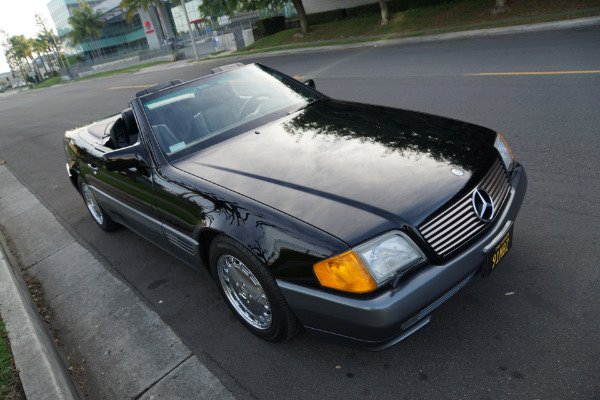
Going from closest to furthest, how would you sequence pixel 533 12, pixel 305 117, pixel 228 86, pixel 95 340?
pixel 95 340 → pixel 305 117 → pixel 228 86 → pixel 533 12

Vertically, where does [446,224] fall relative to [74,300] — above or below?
above

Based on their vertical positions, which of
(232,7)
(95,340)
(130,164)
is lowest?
(95,340)

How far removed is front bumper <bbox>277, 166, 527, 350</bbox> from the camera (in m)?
2.09

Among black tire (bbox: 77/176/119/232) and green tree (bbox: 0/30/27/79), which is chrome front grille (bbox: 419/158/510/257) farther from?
green tree (bbox: 0/30/27/79)

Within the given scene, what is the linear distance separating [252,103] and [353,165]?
1.54 metres

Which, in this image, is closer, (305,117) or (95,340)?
(95,340)

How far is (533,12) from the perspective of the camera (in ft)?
49.9

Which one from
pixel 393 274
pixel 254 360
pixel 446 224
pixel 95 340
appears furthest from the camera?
pixel 95 340

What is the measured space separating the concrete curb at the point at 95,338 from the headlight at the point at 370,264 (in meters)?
1.05

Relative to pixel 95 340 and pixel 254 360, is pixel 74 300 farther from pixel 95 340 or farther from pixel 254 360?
pixel 254 360

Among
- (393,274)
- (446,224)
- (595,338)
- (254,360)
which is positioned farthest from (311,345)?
(595,338)

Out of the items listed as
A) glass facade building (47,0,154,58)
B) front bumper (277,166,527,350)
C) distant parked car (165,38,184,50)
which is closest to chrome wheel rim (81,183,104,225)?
front bumper (277,166,527,350)

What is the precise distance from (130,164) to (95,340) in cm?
139

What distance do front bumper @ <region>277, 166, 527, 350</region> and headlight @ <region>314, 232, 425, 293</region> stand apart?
59mm
